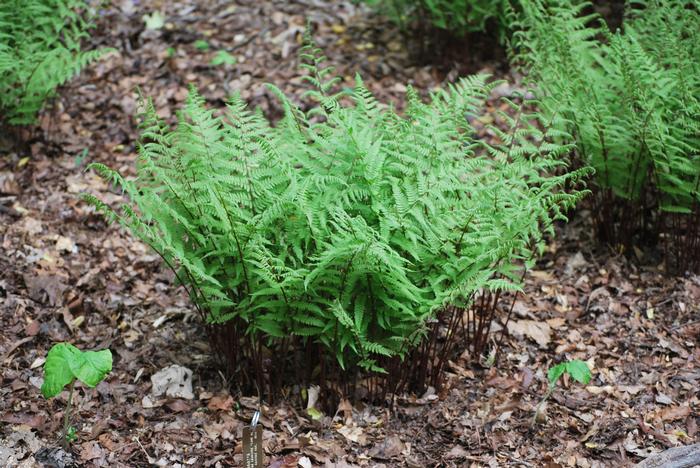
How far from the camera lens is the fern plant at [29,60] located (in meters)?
5.03

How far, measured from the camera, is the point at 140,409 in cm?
356

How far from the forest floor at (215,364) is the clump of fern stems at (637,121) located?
9.7 inches

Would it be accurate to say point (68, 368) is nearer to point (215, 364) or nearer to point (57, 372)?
point (57, 372)

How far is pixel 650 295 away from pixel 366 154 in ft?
7.46

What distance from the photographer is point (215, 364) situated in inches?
148

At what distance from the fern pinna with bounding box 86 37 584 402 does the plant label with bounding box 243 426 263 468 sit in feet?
1.63

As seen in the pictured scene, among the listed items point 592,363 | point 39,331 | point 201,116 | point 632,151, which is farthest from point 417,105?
point 39,331

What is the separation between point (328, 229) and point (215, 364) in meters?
1.11

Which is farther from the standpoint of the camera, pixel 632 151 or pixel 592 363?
pixel 632 151

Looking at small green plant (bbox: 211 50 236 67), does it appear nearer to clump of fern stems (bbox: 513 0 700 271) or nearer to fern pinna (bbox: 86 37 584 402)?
clump of fern stems (bbox: 513 0 700 271)

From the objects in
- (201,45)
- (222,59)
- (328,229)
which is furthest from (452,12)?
(328,229)

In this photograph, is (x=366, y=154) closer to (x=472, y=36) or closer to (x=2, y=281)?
(x=2, y=281)

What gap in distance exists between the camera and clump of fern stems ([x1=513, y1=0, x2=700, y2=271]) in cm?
411

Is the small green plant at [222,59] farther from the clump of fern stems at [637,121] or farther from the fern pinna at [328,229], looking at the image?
the fern pinna at [328,229]
